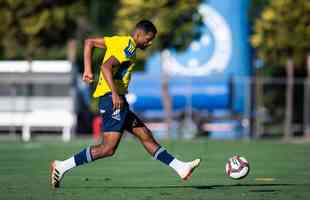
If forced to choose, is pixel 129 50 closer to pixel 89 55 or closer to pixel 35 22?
pixel 89 55

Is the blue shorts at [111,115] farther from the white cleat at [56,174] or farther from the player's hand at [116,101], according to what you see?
the white cleat at [56,174]

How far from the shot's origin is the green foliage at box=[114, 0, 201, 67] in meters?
37.4

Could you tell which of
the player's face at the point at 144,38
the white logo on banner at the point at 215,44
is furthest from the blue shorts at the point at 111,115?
the white logo on banner at the point at 215,44

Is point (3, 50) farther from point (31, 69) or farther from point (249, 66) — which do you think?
point (249, 66)

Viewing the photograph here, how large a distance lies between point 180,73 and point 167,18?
16.6 feet

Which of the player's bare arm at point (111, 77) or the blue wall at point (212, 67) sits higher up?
the player's bare arm at point (111, 77)

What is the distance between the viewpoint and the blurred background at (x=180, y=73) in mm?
38375

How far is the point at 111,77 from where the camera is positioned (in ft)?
41.2

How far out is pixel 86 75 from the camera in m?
12.8

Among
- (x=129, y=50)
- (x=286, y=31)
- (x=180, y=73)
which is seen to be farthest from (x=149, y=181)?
(x=180, y=73)

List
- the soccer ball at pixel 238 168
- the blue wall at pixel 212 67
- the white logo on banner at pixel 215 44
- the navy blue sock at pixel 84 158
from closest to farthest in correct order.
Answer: the navy blue sock at pixel 84 158 < the soccer ball at pixel 238 168 < the blue wall at pixel 212 67 < the white logo on banner at pixel 215 44

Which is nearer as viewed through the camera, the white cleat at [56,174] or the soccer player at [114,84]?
the soccer player at [114,84]

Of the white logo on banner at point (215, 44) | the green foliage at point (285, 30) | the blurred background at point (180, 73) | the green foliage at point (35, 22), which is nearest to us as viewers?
the green foliage at point (35, 22)

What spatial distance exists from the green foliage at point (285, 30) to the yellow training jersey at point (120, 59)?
26568 mm
